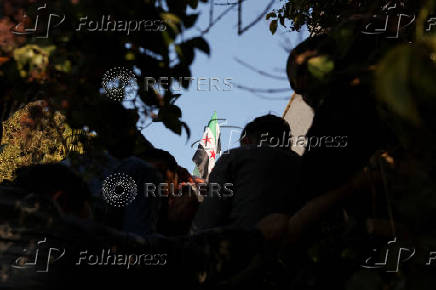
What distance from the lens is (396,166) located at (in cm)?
153

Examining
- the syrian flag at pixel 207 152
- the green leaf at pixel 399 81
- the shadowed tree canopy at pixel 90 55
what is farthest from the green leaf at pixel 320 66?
the syrian flag at pixel 207 152

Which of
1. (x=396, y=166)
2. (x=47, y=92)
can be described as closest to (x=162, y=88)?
(x=47, y=92)

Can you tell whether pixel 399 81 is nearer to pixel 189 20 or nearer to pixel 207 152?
pixel 189 20

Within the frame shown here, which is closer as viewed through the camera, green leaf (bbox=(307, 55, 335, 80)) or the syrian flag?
green leaf (bbox=(307, 55, 335, 80))

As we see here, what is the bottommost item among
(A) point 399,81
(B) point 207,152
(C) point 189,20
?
(B) point 207,152

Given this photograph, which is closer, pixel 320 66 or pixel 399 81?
pixel 399 81

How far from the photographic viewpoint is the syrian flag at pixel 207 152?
32.1 ft

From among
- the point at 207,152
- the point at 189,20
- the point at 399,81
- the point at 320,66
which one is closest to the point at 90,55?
the point at 189,20

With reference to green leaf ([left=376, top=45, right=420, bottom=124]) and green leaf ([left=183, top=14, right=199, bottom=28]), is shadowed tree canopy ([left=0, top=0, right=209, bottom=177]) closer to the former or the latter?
green leaf ([left=183, top=14, right=199, bottom=28])

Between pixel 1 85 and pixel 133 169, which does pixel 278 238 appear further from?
pixel 133 169

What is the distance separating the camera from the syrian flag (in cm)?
980

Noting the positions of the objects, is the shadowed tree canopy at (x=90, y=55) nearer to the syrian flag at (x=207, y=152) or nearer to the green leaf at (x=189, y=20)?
the green leaf at (x=189, y=20)

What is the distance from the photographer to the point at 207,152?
1055 cm

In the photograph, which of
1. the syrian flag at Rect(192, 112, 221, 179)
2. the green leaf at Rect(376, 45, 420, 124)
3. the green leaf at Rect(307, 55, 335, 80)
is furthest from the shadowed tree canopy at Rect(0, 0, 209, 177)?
the syrian flag at Rect(192, 112, 221, 179)
